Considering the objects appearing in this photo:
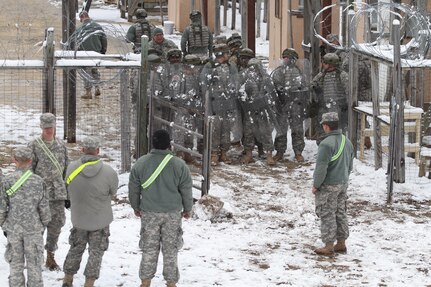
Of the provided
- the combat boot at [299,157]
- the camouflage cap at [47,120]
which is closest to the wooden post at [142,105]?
the combat boot at [299,157]

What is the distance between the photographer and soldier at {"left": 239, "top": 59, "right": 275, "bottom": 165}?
16141 mm

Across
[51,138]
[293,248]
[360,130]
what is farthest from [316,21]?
[51,138]

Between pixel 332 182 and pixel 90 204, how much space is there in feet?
8.85

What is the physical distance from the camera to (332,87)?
52.9 feet

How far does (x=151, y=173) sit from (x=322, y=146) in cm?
214

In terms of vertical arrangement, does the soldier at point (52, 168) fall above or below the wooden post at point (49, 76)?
below

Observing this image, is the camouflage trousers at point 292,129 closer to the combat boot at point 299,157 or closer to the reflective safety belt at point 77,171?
the combat boot at point 299,157

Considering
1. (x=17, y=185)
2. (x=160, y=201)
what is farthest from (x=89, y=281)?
(x=17, y=185)

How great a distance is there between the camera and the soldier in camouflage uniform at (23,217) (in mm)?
9625

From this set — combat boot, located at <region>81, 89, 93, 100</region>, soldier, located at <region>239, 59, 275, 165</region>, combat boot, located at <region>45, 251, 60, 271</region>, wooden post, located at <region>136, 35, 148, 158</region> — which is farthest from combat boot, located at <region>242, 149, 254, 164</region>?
combat boot, located at <region>45, 251, 60, 271</region>

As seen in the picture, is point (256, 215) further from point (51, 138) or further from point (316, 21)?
point (316, 21)

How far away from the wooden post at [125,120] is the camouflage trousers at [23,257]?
5.22 meters

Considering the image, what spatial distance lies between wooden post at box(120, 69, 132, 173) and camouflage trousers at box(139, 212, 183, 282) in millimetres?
4785

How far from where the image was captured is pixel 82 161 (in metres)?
10.2
